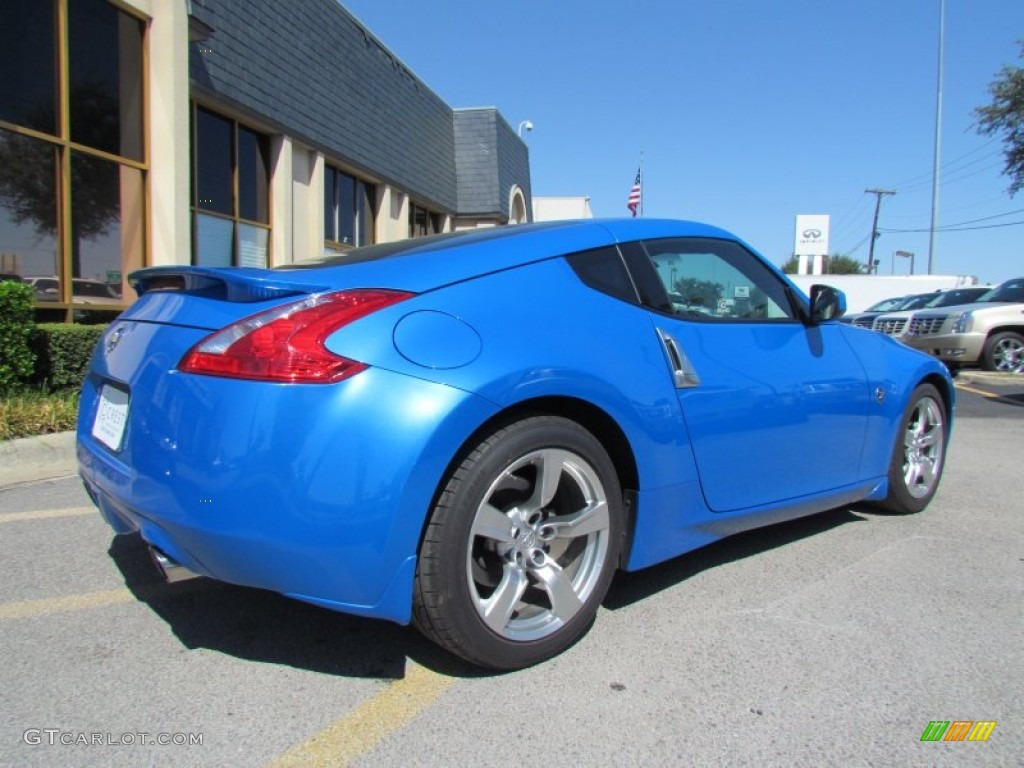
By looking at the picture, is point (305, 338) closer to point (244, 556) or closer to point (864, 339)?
point (244, 556)

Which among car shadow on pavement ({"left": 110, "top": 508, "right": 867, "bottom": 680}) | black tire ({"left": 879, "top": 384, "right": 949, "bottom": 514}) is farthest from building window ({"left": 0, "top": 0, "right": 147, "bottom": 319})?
black tire ({"left": 879, "top": 384, "right": 949, "bottom": 514})

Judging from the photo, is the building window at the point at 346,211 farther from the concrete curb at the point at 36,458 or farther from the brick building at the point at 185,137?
the concrete curb at the point at 36,458

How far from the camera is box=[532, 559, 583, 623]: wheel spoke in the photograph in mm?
2414

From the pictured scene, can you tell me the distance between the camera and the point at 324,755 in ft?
6.40

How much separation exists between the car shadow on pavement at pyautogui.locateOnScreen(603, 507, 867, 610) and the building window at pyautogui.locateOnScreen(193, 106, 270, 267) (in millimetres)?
8422

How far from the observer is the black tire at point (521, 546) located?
2141 mm

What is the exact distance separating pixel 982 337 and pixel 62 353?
1321cm

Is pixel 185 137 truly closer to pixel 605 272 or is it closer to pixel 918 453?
pixel 605 272

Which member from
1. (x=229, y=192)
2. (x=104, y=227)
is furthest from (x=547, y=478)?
(x=229, y=192)

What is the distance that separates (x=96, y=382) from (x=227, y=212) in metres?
8.68

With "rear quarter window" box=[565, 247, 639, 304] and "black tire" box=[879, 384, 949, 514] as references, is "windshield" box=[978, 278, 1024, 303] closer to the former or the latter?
"black tire" box=[879, 384, 949, 514]

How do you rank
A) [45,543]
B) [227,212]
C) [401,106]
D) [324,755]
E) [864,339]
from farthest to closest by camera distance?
[401,106]
[227,212]
[864,339]
[45,543]
[324,755]

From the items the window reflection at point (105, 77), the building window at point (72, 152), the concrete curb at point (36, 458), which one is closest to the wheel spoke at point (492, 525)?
the concrete curb at point (36, 458)

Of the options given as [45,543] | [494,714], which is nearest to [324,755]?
[494,714]
